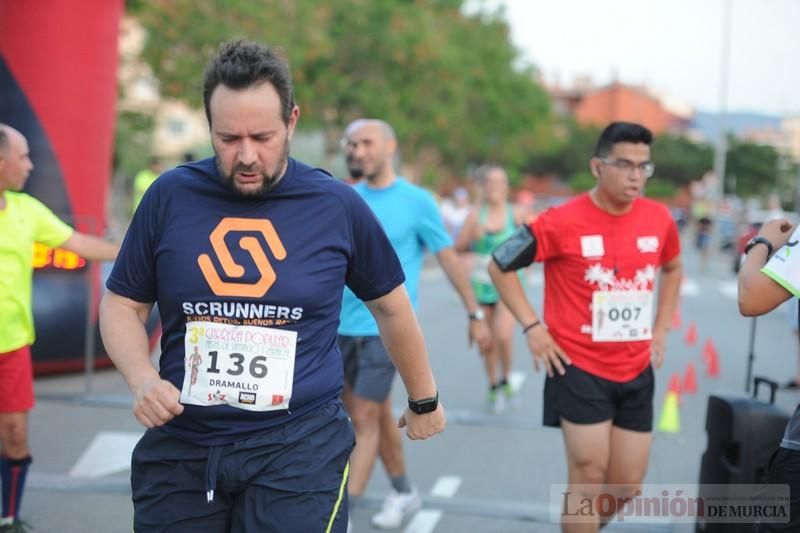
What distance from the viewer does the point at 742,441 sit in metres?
4.71

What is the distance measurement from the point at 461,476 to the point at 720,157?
32719 millimetres

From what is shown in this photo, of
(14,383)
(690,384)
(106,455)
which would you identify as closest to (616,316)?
(14,383)

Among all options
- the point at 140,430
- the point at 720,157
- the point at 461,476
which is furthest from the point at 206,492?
the point at 720,157

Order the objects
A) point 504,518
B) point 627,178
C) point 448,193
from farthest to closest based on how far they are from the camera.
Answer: point 448,193
point 504,518
point 627,178

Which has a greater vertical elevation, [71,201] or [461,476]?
[71,201]

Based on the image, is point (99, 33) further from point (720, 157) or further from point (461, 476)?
point (720, 157)

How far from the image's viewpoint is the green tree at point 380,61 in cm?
2195

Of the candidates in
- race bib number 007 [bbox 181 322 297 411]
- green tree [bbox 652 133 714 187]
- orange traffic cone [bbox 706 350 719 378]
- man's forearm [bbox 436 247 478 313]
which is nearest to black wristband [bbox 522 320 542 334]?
man's forearm [bbox 436 247 478 313]

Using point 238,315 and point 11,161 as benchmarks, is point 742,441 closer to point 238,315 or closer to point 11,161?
point 238,315

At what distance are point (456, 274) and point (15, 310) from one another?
8.04 feet

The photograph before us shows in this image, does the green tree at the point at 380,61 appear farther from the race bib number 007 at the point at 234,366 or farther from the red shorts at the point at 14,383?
the race bib number 007 at the point at 234,366

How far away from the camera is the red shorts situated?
499 centimetres

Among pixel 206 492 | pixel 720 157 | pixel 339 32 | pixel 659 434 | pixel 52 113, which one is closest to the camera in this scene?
pixel 206 492

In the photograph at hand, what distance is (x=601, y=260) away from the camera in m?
5.00
